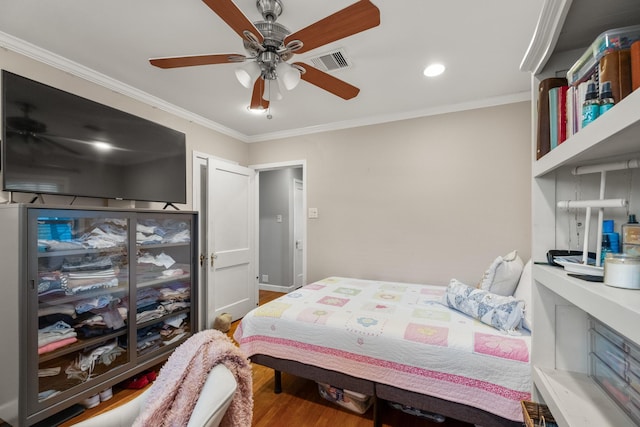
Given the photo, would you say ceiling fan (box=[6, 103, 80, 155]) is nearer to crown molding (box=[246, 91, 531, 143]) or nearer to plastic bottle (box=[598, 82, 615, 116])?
crown molding (box=[246, 91, 531, 143])

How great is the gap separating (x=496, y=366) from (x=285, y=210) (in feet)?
12.9

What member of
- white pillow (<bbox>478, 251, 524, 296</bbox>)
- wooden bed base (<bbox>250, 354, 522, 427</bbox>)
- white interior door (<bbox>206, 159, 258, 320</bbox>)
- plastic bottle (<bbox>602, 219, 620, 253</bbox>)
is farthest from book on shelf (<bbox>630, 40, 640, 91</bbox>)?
white interior door (<bbox>206, 159, 258, 320</bbox>)

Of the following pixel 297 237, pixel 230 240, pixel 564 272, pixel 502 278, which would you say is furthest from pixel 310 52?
pixel 297 237

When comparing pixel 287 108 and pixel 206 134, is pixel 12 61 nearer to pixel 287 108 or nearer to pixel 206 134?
pixel 206 134

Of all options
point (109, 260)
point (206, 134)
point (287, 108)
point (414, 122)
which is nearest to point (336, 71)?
point (287, 108)

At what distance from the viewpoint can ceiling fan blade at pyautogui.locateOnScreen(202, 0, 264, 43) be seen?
3.56 ft

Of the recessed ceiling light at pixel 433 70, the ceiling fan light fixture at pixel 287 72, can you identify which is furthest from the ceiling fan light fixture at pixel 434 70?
the ceiling fan light fixture at pixel 287 72

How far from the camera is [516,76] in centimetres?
232

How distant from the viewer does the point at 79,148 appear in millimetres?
1997

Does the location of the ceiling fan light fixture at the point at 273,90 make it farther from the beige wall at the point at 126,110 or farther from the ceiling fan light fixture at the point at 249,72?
the beige wall at the point at 126,110

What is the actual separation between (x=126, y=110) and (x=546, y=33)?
9.86 feet

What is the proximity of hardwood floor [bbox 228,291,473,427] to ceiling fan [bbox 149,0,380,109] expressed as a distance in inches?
82.8

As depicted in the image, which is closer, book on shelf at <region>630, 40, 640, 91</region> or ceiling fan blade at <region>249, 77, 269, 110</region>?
book on shelf at <region>630, 40, 640, 91</region>

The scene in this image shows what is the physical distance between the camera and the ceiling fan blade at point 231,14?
109cm
